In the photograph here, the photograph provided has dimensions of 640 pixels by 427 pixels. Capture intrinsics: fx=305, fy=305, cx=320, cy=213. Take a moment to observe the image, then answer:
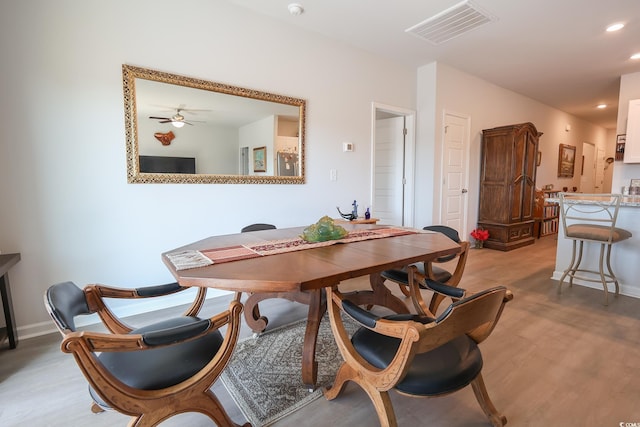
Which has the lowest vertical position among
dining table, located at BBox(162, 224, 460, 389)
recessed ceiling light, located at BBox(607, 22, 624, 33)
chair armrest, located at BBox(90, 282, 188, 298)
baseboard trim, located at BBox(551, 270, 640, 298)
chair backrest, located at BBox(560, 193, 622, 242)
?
baseboard trim, located at BBox(551, 270, 640, 298)

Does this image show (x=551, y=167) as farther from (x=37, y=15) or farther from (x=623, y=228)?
(x=37, y=15)

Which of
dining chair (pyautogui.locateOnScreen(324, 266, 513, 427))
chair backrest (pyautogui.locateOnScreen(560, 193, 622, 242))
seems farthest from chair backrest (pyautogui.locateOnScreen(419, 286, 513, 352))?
chair backrest (pyautogui.locateOnScreen(560, 193, 622, 242))

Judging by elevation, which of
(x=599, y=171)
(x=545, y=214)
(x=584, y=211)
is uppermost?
(x=599, y=171)

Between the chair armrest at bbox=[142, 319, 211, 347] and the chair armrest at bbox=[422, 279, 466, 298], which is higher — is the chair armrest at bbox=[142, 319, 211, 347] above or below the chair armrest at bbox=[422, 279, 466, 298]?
above

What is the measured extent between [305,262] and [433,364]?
66 centimetres

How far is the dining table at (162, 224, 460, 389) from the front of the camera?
3.81 feet

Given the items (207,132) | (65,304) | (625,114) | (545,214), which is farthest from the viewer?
(545,214)

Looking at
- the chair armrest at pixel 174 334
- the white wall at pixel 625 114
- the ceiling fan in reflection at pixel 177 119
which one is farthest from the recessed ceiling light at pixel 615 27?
the chair armrest at pixel 174 334

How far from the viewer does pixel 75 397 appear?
1.56 metres

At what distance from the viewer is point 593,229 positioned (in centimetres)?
288

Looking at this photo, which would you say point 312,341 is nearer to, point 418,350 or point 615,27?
point 418,350

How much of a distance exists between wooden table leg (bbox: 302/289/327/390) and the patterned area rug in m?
0.07

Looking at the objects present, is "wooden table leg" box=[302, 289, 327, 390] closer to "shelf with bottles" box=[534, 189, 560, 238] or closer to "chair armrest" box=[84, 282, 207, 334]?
"chair armrest" box=[84, 282, 207, 334]

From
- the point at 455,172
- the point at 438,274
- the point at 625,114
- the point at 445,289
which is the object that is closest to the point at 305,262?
the point at 445,289
